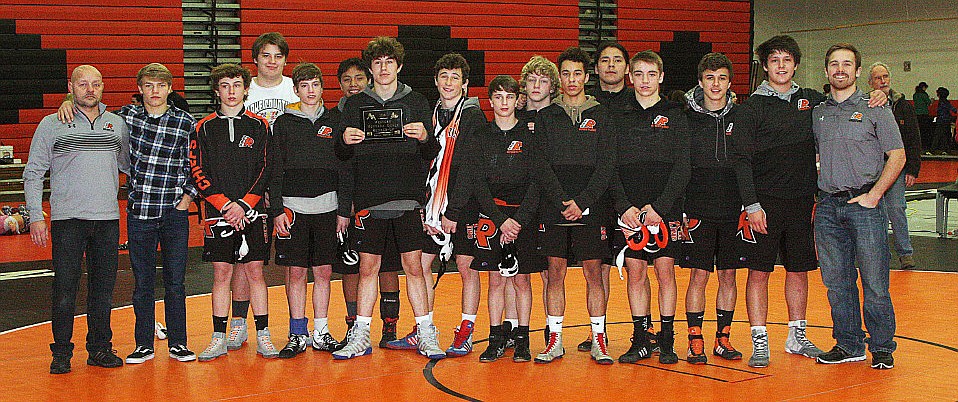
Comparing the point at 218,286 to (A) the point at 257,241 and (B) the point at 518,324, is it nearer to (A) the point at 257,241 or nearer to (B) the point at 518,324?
(A) the point at 257,241

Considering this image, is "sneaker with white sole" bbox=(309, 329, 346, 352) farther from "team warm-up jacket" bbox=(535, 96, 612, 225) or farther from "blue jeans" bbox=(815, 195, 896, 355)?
"blue jeans" bbox=(815, 195, 896, 355)

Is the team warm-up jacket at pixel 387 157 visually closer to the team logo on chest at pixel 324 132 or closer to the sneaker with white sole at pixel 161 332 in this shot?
the team logo on chest at pixel 324 132

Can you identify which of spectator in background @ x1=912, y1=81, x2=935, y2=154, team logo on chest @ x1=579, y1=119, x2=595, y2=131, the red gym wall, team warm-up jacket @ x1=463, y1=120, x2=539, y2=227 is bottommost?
team warm-up jacket @ x1=463, y1=120, x2=539, y2=227

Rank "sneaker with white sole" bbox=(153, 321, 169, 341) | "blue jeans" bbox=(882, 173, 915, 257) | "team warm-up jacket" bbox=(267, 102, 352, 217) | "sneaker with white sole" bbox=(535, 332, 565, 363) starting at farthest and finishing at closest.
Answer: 1. "blue jeans" bbox=(882, 173, 915, 257)
2. "sneaker with white sole" bbox=(153, 321, 169, 341)
3. "team warm-up jacket" bbox=(267, 102, 352, 217)
4. "sneaker with white sole" bbox=(535, 332, 565, 363)

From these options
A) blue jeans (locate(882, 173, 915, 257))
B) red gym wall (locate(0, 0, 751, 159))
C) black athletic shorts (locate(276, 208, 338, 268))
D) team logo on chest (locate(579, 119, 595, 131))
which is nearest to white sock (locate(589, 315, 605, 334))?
team logo on chest (locate(579, 119, 595, 131))

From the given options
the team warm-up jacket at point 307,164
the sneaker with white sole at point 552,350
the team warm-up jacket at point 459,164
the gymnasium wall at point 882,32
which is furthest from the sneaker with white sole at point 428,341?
the gymnasium wall at point 882,32

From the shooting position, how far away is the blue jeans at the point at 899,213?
881 cm

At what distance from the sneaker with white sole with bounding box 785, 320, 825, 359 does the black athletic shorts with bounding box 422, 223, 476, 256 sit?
1853 millimetres

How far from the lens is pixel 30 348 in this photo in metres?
6.17

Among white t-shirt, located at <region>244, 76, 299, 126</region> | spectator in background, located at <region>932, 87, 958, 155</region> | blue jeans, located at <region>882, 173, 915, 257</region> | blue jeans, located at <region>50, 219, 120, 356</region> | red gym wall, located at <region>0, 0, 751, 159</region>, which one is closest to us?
blue jeans, located at <region>50, 219, 120, 356</region>

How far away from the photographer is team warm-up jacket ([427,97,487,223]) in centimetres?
576

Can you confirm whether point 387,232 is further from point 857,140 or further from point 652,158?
point 857,140

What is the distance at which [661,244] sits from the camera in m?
5.57

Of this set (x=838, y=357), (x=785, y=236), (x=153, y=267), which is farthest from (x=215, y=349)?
(x=838, y=357)
